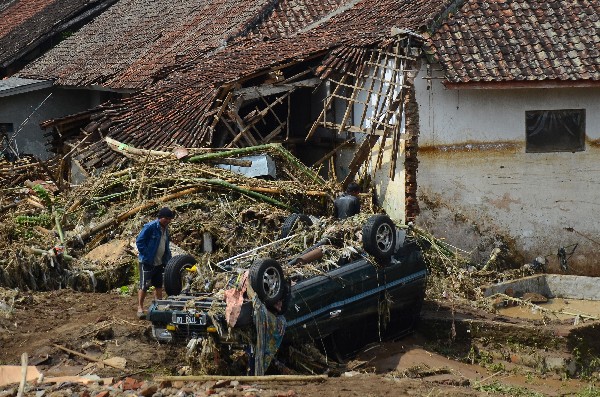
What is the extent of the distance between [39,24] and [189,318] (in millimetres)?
25922

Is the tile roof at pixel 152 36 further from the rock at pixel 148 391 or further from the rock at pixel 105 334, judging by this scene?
the rock at pixel 148 391

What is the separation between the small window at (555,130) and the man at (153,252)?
24.4 ft

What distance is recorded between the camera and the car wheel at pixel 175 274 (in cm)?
1248

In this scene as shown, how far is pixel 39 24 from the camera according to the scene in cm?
3519

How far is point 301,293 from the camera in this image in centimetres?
1183

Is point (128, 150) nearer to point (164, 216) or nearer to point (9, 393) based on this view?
point (164, 216)

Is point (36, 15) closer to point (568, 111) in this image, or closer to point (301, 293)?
point (568, 111)

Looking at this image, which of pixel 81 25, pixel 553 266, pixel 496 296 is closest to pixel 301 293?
pixel 496 296

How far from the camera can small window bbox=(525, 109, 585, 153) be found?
715 inches

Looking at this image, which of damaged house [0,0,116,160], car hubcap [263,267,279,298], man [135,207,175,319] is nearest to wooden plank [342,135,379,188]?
man [135,207,175,319]

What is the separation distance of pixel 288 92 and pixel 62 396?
9.85m

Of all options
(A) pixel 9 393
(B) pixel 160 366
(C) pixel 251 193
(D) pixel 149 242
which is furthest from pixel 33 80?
(A) pixel 9 393

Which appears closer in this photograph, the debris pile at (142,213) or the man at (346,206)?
the man at (346,206)

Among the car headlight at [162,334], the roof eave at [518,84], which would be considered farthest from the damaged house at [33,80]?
the car headlight at [162,334]
